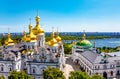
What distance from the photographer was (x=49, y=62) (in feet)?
93.5

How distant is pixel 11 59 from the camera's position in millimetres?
29078

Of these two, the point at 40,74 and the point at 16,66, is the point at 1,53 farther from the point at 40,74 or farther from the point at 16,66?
the point at 40,74

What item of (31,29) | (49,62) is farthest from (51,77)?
(31,29)

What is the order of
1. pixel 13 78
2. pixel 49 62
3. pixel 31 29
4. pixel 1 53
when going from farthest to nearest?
pixel 31 29, pixel 1 53, pixel 49 62, pixel 13 78

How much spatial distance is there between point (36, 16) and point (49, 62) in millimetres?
9729

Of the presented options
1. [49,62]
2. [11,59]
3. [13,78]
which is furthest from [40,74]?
[13,78]

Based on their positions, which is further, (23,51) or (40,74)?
(23,51)

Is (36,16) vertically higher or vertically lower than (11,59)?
higher

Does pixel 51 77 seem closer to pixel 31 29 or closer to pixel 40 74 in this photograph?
pixel 40 74

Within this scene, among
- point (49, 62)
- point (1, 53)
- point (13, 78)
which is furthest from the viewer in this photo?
point (1, 53)

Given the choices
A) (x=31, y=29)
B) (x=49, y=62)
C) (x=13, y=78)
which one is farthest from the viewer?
(x=31, y=29)

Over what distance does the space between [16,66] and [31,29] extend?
7280 millimetres

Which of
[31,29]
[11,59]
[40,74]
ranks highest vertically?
[31,29]

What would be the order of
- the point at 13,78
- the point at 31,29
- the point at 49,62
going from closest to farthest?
1. the point at 13,78
2. the point at 49,62
3. the point at 31,29
